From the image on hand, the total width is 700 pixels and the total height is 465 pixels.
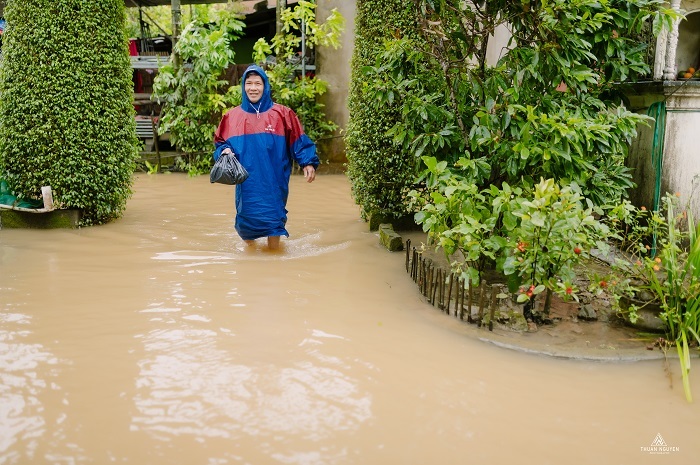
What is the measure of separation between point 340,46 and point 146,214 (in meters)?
5.56

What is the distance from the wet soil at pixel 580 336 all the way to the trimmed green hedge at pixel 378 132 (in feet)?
8.42

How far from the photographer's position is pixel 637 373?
400 centimetres

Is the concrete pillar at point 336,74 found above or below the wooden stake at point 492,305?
above

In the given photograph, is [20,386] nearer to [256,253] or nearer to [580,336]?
[256,253]

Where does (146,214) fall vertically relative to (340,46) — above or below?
below

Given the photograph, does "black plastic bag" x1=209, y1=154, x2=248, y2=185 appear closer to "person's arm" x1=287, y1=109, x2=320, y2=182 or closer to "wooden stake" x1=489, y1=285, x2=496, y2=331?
"person's arm" x1=287, y1=109, x2=320, y2=182

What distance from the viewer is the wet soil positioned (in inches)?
165

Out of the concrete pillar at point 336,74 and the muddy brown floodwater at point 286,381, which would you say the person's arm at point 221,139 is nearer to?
the muddy brown floodwater at point 286,381

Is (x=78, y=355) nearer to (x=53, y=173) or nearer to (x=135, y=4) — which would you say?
(x=53, y=173)

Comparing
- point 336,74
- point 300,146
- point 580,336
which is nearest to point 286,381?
point 580,336

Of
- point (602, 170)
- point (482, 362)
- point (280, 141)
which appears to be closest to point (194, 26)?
point (280, 141)

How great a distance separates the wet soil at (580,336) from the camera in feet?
13.8

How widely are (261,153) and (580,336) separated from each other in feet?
11.5

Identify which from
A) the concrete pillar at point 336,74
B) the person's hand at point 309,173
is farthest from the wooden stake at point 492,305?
the concrete pillar at point 336,74
